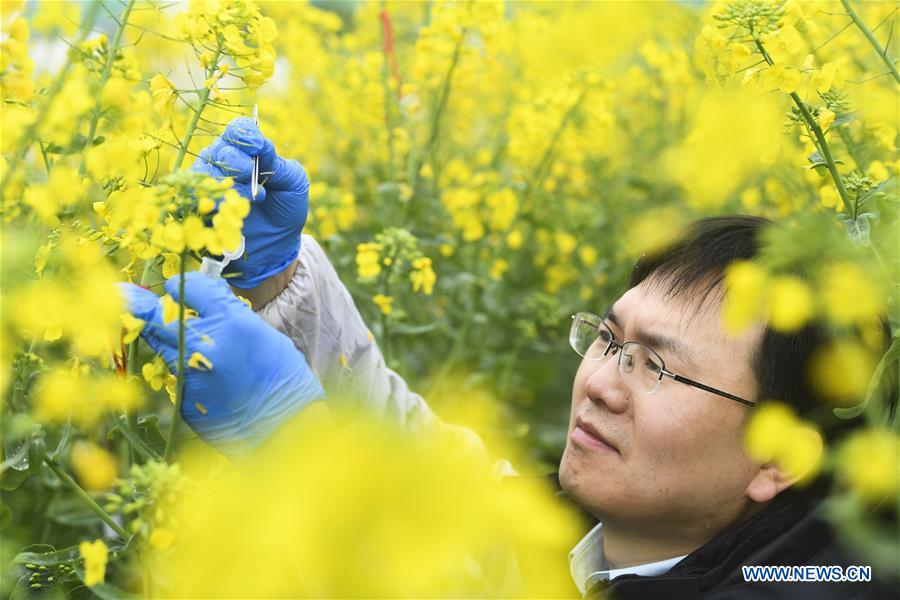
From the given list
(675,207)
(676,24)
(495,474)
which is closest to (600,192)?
(675,207)

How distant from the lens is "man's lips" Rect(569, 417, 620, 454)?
4.58ft

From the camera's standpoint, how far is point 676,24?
10.3ft

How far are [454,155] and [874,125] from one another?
6.69 feet

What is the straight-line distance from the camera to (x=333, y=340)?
1677 mm

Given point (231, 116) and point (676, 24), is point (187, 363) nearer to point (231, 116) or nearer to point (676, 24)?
point (231, 116)

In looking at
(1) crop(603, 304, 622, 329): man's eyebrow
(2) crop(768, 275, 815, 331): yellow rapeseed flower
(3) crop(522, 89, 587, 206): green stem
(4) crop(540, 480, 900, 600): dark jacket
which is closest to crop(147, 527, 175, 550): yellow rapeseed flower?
(2) crop(768, 275, 815, 331): yellow rapeseed flower

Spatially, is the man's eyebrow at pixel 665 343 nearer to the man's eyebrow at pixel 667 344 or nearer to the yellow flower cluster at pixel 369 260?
the man's eyebrow at pixel 667 344

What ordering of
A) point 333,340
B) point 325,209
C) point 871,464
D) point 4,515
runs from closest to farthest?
point 871,464 → point 4,515 → point 333,340 → point 325,209

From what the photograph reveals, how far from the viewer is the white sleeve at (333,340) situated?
5.21ft

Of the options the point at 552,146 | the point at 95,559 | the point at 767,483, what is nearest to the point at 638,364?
the point at 767,483

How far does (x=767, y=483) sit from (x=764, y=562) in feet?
0.42

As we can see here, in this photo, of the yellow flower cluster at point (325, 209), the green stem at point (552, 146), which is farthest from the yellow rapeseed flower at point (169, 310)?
the green stem at point (552, 146)

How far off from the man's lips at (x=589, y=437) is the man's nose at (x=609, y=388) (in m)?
0.04

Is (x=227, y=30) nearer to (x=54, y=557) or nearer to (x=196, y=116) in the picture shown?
(x=196, y=116)
